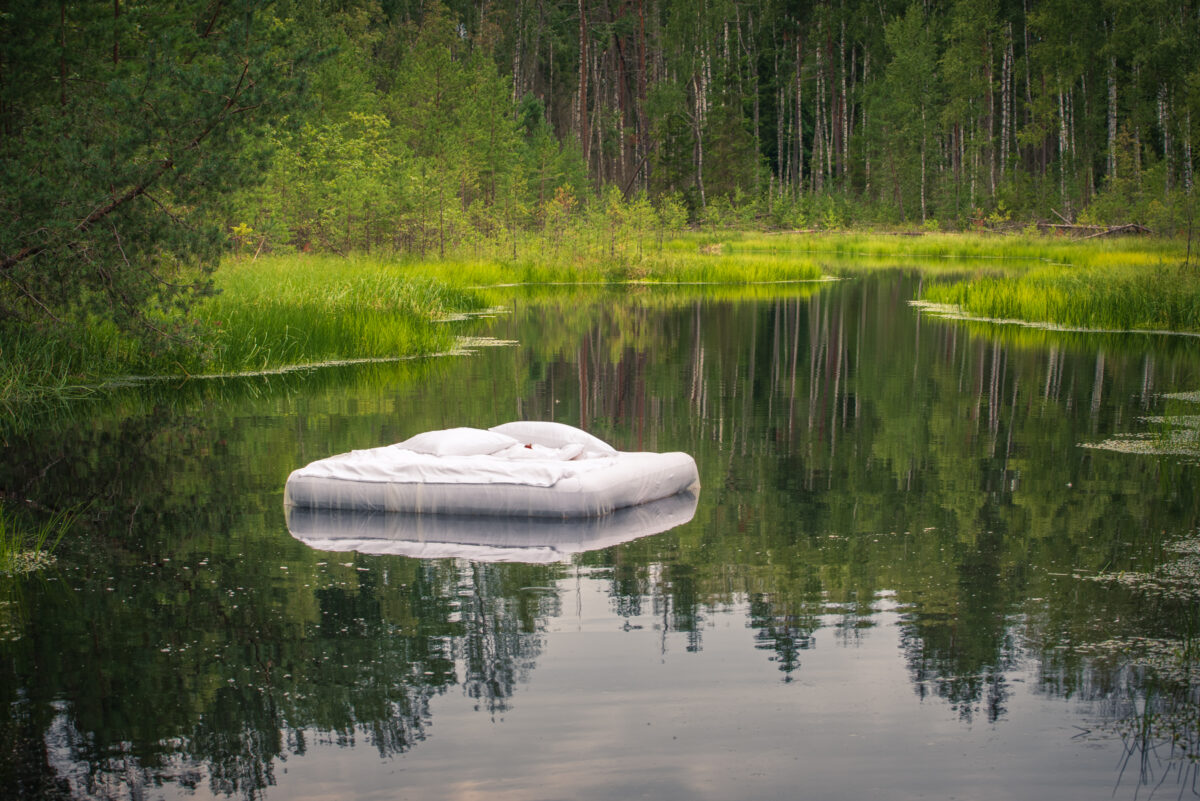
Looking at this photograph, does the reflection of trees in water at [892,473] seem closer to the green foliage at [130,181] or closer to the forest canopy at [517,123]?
the green foliage at [130,181]

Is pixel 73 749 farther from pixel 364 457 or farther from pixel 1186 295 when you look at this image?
pixel 1186 295

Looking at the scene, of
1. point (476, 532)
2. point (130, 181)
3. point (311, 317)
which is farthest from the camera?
point (311, 317)

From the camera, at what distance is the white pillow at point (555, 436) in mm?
9141

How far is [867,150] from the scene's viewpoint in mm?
67500

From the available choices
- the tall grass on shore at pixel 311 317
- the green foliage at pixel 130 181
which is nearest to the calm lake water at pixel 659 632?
the green foliage at pixel 130 181

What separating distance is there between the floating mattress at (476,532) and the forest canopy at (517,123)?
611cm

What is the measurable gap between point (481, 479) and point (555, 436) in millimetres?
1125

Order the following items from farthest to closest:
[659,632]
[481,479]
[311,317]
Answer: [311,317], [481,479], [659,632]

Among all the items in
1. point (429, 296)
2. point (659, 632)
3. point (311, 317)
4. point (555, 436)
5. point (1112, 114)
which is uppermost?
point (1112, 114)

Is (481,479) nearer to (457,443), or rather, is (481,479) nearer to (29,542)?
(457,443)

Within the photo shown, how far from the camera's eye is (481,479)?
27.2 feet

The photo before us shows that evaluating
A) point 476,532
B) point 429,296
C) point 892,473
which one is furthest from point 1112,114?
point 476,532

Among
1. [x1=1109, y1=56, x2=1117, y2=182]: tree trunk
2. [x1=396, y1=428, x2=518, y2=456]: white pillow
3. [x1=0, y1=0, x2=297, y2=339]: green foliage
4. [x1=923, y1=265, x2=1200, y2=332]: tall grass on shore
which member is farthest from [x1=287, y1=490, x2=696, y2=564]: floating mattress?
[x1=1109, y1=56, x2=1117, y2=182]: tree trunk

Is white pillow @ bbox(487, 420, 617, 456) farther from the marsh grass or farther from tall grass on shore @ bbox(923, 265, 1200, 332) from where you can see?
tall grass on shore @ bbox(923, 265, 1200, 332)
